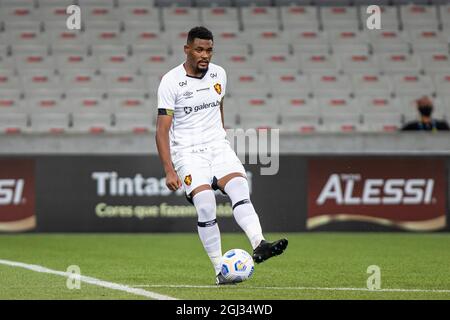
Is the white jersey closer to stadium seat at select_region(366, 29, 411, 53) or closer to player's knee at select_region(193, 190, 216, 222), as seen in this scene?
player's knee at select_region(193, 190, 216, 222)

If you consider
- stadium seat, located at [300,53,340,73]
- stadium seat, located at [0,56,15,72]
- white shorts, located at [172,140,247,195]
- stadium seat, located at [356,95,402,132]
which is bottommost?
stadium seat, located at [356,95,402,132]

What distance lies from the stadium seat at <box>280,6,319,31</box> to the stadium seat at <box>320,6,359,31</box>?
0.20m

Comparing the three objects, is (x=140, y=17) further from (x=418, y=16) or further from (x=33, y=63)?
(x=418, y=16)

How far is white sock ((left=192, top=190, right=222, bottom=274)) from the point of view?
10.1 m

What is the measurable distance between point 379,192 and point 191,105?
892 cm

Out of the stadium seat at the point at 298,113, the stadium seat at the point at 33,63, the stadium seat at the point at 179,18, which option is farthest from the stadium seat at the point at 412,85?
the stadium seat at the point at 33,63

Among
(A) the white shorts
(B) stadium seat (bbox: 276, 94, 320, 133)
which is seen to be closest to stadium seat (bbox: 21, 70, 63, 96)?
(B) stadium seat (bbox: 276, 94, 320, 133)

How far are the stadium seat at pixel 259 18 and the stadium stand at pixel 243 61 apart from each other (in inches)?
1.1

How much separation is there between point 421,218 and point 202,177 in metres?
9.35

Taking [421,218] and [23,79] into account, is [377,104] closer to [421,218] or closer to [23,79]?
[421,218]

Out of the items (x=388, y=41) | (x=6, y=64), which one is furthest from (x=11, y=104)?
(x=388, y=41)

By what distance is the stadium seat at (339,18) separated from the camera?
25391 millimetres

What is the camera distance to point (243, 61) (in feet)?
78.8

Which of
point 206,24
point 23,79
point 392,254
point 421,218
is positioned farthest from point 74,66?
point 392,254
